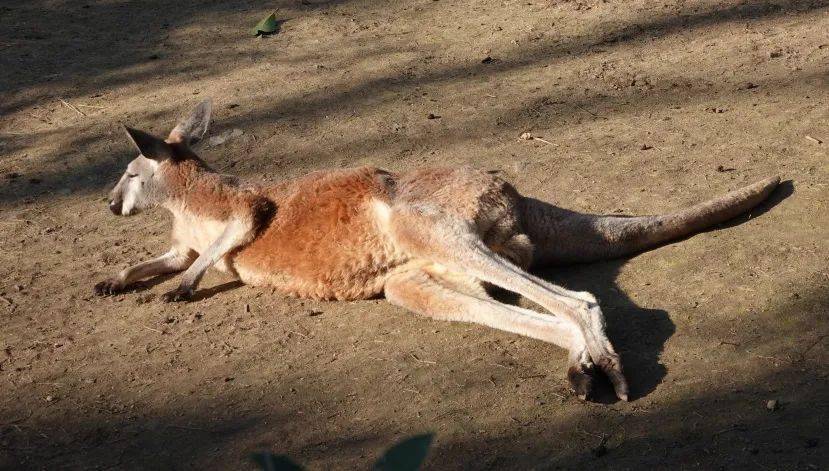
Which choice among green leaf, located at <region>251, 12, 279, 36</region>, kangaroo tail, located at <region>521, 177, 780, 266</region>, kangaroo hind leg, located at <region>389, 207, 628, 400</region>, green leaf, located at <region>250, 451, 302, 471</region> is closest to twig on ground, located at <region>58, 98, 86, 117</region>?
green leaf, located at <region>251, 12, 279, 36</region>

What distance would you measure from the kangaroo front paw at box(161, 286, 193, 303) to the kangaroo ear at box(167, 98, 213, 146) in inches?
32.9

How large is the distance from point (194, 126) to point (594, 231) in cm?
213

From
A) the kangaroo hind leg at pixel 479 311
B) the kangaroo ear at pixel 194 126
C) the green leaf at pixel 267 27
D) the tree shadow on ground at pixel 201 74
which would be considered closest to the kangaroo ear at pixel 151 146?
the kangaroo ear at pixel 194 126

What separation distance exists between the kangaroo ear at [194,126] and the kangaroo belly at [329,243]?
742 mm

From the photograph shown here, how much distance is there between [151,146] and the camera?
191 inches

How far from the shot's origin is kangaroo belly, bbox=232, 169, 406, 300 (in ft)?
14.5

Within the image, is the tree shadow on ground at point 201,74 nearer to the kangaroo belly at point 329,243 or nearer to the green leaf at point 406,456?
the kangaroo belly at point 329,243

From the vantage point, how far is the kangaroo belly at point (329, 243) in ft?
14.5

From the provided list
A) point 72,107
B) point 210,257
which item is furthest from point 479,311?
point 72,107

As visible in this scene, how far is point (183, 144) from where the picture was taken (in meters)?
5.07

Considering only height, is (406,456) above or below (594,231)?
Result: above

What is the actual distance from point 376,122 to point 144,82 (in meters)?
2.08

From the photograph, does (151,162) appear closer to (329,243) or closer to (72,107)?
(329,243)

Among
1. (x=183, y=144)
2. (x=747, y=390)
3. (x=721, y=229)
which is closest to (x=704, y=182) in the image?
(x=721, y=229)
